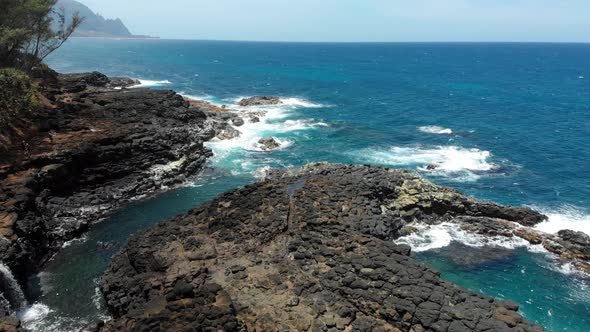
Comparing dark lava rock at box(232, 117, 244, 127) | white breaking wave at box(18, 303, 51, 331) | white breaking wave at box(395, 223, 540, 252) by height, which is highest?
dark lava rock at box(232, 117, 244, 127)

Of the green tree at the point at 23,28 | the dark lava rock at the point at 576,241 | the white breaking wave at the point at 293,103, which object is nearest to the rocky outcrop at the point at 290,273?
the dark lava rock at the point at 576,241

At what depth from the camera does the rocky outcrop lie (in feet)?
68.9

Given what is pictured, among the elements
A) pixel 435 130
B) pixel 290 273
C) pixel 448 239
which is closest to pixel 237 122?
pixel 435 130

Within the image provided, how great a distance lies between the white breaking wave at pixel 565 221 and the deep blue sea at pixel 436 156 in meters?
0.13

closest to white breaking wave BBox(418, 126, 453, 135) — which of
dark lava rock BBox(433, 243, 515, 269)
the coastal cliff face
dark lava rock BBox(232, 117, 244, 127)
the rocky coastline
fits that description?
dark lava rock BBox(232, 117, 244, 127)

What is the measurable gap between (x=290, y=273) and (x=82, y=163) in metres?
28.2

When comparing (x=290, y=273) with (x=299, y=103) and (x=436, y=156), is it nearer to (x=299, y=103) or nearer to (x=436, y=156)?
(x=436, y=156)

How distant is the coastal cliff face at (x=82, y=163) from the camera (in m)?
32.3

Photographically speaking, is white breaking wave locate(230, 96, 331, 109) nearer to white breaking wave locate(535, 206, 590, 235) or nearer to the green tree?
the green tree

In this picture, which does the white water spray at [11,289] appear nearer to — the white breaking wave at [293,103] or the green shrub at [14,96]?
the green shrub at [14,96]

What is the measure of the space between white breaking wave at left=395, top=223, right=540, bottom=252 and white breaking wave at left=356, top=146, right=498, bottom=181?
15.2 metres

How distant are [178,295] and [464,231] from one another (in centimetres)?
2638

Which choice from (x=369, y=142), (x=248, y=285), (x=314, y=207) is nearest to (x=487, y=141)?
(x=369, y=142)

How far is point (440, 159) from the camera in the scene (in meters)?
56.8
